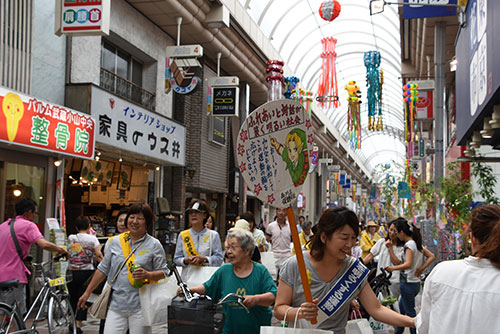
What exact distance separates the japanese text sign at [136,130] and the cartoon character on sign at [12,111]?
2.61m

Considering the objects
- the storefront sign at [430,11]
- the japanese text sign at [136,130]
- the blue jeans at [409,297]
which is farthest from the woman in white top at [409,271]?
the japanese text sign at [136,130]

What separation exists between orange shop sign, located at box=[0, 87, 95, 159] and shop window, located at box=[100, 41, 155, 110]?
2554mm

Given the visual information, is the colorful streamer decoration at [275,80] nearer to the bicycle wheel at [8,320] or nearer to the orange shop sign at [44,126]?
the orange shop sign at [44,126]

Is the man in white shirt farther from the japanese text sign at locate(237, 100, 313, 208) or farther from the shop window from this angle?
the japanese text sign at locate(237, 100, 313, 208)

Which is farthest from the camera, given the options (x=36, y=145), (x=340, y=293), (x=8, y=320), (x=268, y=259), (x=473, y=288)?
(x=268, y=259)

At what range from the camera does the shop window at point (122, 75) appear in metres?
13.7

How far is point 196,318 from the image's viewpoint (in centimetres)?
364

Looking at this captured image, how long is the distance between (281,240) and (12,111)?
5.29 metres

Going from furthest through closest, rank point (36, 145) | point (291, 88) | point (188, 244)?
1. point (291, 88)
2. point (36, 145)
3. point (188, 244)

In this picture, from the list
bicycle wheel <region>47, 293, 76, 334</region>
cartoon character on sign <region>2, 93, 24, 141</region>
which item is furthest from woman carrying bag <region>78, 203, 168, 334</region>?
cartoon character on sign <region>2, 93, 24, 141</region>

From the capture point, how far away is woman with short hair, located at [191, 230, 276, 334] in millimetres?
A: 4090

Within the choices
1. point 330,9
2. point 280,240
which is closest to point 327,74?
point 330,9

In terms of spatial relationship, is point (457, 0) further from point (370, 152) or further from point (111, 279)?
point (370, 152)

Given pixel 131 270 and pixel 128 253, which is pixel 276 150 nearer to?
pixel 131 270
